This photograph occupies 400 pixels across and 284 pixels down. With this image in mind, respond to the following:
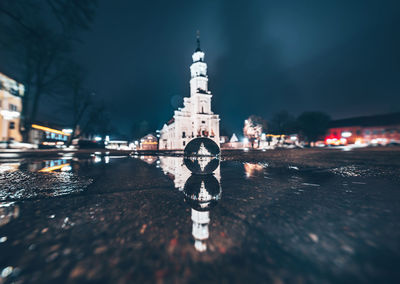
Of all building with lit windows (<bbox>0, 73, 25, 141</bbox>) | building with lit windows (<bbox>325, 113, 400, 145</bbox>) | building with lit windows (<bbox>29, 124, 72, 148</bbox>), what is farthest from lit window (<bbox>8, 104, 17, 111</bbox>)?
building with lit windows (<bbox>325, 113, 400, 145</bbox>)

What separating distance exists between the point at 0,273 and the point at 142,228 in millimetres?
678

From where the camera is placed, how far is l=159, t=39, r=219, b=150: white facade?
41.0 m

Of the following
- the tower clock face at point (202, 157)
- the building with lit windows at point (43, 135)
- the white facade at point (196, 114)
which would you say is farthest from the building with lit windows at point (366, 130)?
the building with lit windows at point (43, 135)

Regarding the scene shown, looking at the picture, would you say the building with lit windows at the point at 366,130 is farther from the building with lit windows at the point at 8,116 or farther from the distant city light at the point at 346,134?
the building with lit windows at the point at 8,116

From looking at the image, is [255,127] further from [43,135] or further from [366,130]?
[43,135]

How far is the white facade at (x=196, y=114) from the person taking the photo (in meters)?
41.0

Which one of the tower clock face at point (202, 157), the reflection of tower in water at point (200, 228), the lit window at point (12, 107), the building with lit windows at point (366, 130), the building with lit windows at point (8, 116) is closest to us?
the reflection of tower in water at point (200, 228)

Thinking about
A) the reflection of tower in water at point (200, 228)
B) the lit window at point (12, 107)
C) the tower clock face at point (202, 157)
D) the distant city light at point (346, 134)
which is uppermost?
the lit window at point (12, 107)

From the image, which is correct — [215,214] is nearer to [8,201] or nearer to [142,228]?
[142,228]

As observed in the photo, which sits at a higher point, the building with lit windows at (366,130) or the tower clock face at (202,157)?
the building with lit windows at (366,130)

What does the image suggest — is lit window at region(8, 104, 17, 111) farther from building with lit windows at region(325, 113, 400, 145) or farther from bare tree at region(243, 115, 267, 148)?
building with lit windows at region(325, 113, 400, 145)

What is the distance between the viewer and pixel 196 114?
41.1 meters

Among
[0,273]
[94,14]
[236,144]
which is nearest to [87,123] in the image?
[94,14]

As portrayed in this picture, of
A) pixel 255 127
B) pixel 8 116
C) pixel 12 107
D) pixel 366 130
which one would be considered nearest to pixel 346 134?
pixel 366 130
